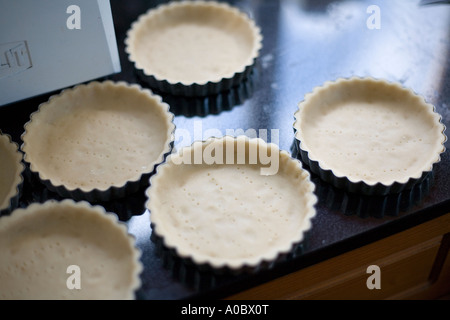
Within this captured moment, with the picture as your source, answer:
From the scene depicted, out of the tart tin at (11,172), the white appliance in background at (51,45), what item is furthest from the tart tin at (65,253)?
the white appliance in background at (51,45)

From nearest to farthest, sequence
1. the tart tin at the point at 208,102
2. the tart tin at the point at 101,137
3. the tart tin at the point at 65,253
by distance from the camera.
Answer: the tart tin at the point at 65,253 < the tart tin at the point at 101,137 < the tart tin at the point at 208,102

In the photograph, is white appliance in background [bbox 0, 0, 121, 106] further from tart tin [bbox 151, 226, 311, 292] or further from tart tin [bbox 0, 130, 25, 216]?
tart tin [bbox 151, 226, 311, 292]

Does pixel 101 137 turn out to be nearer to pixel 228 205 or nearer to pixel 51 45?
pixel 51 45

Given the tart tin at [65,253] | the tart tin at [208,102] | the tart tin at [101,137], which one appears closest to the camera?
the tart tin at [65,253]

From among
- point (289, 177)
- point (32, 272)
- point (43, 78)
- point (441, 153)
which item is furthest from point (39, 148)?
point (441, 153)

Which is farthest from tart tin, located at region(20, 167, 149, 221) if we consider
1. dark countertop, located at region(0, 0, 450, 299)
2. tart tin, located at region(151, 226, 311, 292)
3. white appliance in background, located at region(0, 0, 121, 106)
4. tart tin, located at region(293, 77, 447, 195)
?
tart tin, located at region(293, 77, 447, 195)

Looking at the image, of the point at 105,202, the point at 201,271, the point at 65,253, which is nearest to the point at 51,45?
the point at 105,202

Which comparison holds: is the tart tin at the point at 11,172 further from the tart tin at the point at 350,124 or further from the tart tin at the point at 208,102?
the tart tin at the point at 350,124
